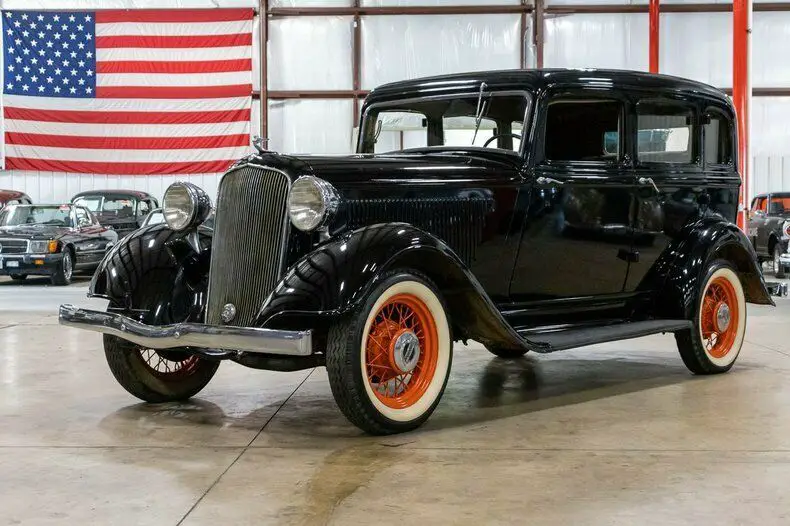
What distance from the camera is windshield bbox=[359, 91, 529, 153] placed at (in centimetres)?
556

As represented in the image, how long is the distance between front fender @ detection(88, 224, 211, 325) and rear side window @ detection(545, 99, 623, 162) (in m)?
1.98

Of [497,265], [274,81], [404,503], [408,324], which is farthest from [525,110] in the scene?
[274,81]

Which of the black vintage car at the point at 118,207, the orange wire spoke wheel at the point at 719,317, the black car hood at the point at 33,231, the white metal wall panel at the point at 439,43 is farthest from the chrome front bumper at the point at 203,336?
the white metal wall panel at the point at 439,43

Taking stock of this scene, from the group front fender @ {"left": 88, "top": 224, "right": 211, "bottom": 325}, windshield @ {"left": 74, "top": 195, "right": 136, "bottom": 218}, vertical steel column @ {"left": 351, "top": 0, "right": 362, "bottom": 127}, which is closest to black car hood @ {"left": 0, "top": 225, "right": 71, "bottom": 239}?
windshield @ {"left": 74, "top": 195, "right": 136, "bottom": 218}

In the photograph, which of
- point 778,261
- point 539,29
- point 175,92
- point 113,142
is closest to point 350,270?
point 778,261

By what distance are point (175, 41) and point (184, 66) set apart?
507 mm

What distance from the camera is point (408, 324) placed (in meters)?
4.72

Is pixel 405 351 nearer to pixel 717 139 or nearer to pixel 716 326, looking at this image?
pixel 716 326

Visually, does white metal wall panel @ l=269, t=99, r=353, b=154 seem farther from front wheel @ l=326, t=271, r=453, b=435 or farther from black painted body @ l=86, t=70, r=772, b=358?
front wheel @ l=326, t=271, r=453, b=435

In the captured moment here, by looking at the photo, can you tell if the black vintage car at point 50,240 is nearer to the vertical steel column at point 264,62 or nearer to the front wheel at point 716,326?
the vertical steel column at point 264,62

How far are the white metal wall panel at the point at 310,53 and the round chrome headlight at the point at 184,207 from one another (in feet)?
49.1

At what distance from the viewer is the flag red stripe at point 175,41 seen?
20.0 metres

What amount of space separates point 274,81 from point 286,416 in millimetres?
15866

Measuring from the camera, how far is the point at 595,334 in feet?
17.7
